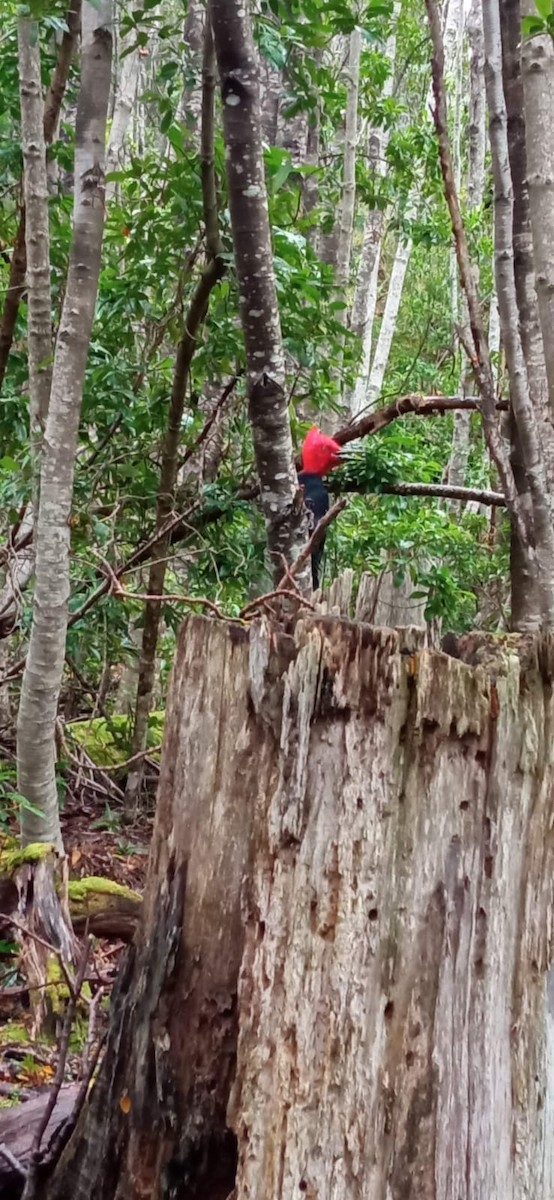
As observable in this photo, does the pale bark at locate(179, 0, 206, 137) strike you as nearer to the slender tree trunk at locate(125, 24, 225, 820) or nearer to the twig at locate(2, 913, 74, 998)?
the slender tree trunk at locate(125, 24, 225, 820)

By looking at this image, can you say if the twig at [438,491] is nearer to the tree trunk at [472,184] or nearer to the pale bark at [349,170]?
the pale bark at [349,170]

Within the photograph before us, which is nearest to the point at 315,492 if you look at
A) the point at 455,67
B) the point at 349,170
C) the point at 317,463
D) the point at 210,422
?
the point at 317,463

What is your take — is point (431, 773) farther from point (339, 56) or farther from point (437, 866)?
point (339, 56)

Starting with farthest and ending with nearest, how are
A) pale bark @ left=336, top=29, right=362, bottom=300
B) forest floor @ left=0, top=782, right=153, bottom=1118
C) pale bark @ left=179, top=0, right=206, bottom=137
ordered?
pale bark @ left=336, top=29, right=362, bottom=300
pale bark @ left=179, top=0, right=206, bottom=137
forest floor @ left=0, top=782, right=153, bottom=1118

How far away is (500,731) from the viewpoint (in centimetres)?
165

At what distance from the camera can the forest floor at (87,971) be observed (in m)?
2.90

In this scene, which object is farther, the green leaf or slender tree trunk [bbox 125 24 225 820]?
slender tree trunk [bbox 125 24 225 820]

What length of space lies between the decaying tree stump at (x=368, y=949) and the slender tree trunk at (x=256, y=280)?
202 centimetres

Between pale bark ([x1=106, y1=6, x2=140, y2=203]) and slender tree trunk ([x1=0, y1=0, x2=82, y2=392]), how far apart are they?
0.83 m

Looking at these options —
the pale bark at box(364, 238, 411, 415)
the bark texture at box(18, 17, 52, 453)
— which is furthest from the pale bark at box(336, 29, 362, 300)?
the bark texture at box(18, 17, 52, 453)

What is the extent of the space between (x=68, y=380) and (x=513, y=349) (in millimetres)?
2003

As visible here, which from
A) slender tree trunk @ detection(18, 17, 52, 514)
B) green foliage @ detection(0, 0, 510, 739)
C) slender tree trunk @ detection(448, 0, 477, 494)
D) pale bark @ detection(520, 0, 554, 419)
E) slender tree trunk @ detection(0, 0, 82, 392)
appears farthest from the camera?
slender tree trunk @ detection(448, 0, 477, 494)

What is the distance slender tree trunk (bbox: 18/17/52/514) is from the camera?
12.3 ft

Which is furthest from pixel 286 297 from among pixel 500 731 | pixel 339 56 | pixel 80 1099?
pixel 339 56
